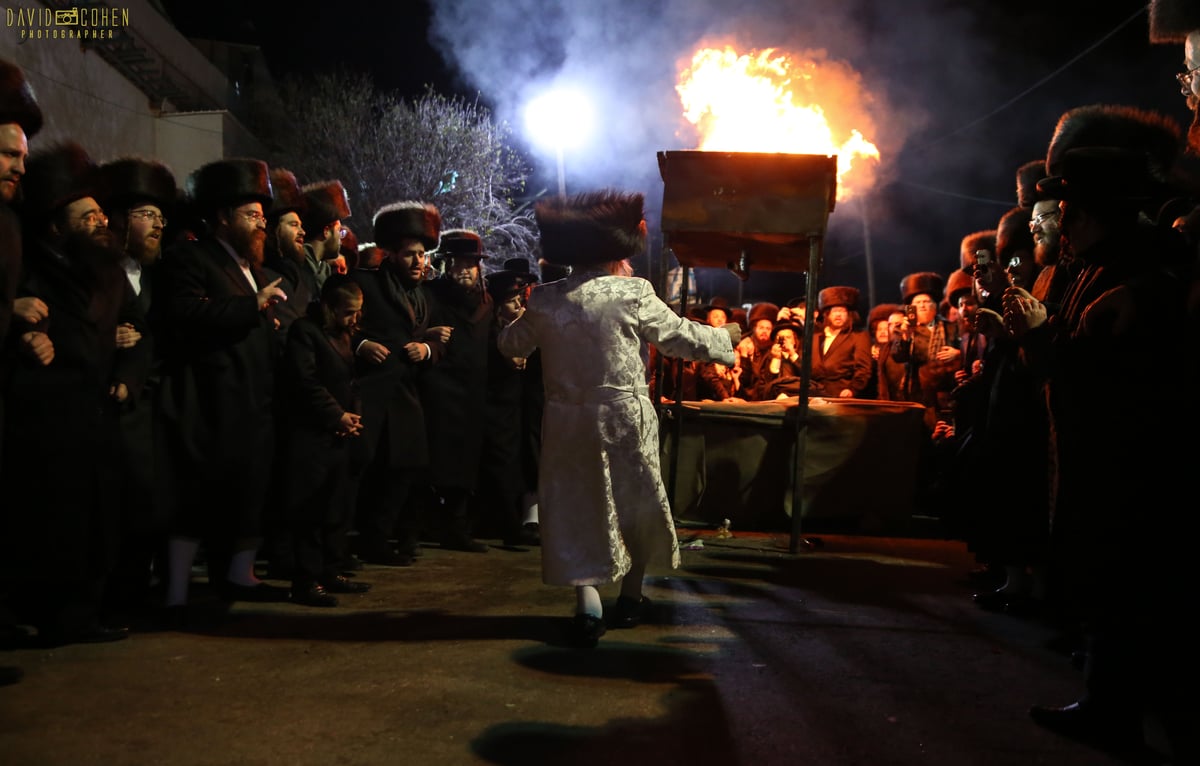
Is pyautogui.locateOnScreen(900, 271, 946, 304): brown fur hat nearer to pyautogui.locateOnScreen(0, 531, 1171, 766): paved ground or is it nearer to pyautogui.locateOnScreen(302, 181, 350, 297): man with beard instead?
pyautogui.locateOnScreen(0, 531, 1171, 766): paved ground

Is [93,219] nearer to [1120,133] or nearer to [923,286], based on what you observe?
[1120,133]

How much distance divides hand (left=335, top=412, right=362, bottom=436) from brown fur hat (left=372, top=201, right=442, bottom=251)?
1.81m

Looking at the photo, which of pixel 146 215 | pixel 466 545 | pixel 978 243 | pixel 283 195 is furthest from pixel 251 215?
pixel 978 243

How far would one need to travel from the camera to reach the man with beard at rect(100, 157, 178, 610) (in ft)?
17.7

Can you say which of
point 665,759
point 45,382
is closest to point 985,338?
point 665,759

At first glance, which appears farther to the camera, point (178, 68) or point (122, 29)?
point (178, 68)

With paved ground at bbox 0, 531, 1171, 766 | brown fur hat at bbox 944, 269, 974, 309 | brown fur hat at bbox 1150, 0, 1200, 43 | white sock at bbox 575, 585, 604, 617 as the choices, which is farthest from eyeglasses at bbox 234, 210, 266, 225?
brown fur hat at bbox 944, 269, 974, 309

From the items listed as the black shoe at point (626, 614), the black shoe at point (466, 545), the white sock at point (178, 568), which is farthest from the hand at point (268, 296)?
the black shoe at point (466, 545)

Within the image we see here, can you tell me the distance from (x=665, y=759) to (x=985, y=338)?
16.1 feet

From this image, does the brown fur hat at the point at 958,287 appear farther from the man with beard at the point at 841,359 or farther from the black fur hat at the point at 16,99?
the black fur hat at the point at 16,99

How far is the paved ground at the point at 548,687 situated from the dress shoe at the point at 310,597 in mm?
97

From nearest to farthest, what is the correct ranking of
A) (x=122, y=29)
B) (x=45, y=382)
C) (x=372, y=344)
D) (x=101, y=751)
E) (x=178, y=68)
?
Answer: (x=101, y=751) < (x=45, y=382) < (x=372, y=344) < (x=122, y=29) < (x=178, y=68)

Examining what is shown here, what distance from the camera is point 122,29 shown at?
23.2m

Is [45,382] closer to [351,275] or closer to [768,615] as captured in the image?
[351,275]
